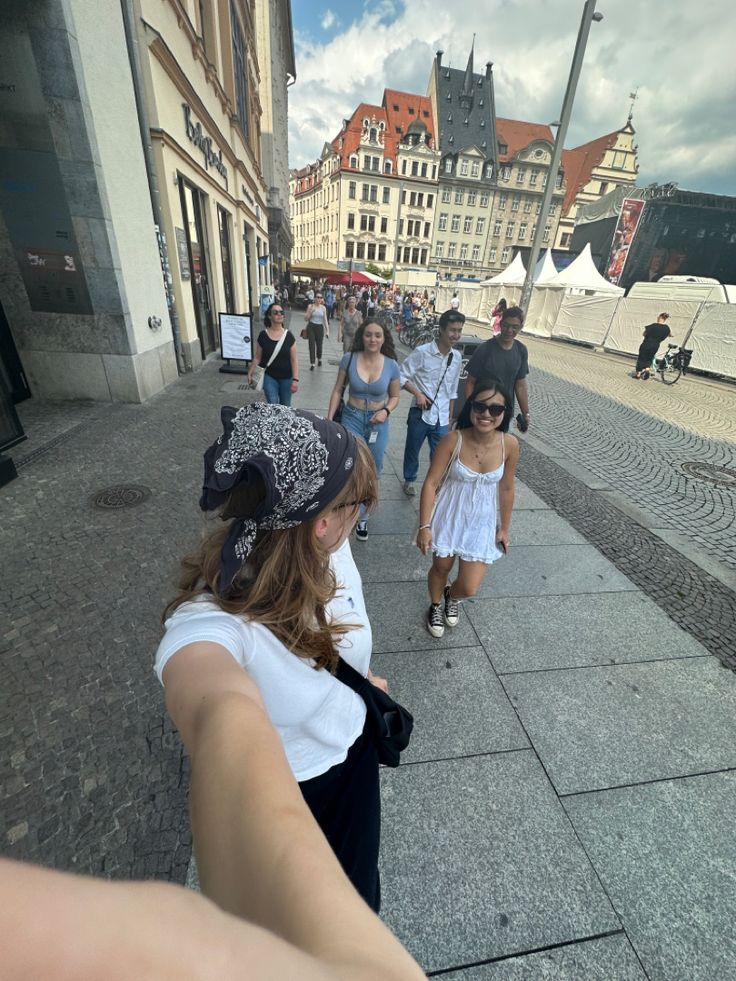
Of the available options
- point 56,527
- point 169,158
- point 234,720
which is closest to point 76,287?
point 169,158

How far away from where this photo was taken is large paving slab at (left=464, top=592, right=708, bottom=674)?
2963 millimetres

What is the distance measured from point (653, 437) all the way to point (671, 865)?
7635 mm

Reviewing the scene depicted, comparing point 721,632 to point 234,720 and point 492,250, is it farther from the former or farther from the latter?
point 492,250

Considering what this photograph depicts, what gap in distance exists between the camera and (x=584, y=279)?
800 inches

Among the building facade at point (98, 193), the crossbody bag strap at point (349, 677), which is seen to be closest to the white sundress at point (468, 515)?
the crossbody bag strap at point (349, 677)

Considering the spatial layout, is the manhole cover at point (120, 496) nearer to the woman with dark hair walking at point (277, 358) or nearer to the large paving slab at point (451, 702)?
the woman with dark hair walking at point (277, 358)

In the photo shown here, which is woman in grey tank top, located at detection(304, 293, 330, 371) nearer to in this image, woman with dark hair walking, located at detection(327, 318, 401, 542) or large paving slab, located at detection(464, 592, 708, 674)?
woman with dark hair walking, located at detection(327, 318, 401, 542)

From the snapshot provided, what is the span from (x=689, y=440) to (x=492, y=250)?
63.5 meters

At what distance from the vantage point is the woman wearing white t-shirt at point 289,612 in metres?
0.99

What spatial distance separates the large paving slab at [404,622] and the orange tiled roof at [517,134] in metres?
76.2

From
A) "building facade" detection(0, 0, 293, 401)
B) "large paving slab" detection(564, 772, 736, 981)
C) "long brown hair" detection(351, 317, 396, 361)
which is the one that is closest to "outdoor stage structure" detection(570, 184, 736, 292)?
"building facade" detection(0, 0, 293, 401)

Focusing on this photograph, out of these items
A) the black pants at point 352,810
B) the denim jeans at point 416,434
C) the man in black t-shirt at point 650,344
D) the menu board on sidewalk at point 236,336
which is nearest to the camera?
the black pants at point 352,810

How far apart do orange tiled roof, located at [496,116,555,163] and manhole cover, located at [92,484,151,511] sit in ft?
248

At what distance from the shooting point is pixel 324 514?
117 cm
